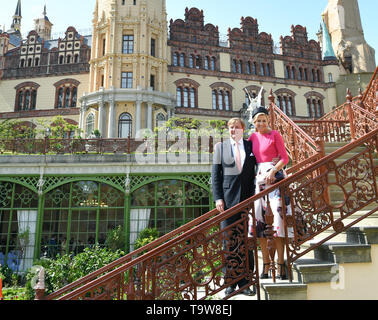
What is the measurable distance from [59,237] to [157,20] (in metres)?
23.3

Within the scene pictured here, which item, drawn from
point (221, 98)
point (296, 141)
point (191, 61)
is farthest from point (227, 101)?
point (296, 141)

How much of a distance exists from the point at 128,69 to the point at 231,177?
2507cm

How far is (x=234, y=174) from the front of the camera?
347 centimetres

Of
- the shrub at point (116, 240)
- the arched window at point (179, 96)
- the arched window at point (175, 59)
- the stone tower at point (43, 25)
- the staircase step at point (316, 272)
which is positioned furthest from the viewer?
the stone tower at point (43, 25)

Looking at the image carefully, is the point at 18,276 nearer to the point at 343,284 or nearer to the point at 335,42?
the point at 343,284

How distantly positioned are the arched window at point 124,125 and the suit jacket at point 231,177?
22.3 metres

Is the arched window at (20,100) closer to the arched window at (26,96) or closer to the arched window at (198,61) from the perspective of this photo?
the arched window at (26,96)

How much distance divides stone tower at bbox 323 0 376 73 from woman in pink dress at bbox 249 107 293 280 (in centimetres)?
3807

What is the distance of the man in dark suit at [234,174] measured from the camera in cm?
339

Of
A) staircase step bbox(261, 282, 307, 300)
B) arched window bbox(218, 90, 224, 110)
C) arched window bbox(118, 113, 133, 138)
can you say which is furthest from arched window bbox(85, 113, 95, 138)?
staircase step bbox(261, 282, 307, 300)

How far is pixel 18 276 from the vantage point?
10703mm

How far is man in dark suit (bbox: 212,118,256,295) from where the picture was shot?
3388 mm

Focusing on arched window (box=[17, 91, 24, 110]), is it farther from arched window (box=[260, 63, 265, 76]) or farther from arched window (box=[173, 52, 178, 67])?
arched window (box=[260, 63, 265, 76])

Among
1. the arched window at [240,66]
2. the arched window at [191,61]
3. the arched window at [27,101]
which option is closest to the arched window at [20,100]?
the arched window at [27,101]
